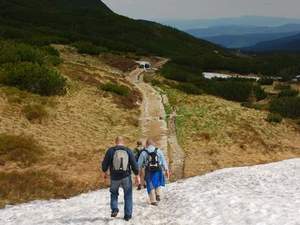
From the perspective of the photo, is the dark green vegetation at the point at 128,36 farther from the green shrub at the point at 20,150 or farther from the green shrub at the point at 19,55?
the green shrub at the point at 20,150

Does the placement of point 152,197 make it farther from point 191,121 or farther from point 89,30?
point 89,30

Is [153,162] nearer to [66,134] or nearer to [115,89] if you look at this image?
[66,134]

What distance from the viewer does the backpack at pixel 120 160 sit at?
15000 mm

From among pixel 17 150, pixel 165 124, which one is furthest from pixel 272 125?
pixel 17 150

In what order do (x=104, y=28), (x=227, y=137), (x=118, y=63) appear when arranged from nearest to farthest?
(x=227, y=137), (x=118, y=63), (x=104, y=28)

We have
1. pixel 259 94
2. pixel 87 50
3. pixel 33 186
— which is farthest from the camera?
pixel 87 50

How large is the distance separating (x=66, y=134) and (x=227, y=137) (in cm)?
1215

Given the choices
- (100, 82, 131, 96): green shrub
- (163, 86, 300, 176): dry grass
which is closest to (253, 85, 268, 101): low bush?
(163, 86, 300, 176): dry grass

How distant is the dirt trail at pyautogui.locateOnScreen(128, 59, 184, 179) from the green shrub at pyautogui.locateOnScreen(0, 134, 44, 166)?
25.5 feet

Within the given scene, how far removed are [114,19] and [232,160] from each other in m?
162

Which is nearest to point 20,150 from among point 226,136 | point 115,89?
point 226,136

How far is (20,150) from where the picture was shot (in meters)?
28.0

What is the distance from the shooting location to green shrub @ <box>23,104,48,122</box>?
34.1 m

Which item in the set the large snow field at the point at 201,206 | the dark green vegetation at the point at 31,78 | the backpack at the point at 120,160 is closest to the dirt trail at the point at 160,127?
the large snow field at the point at 201,206
